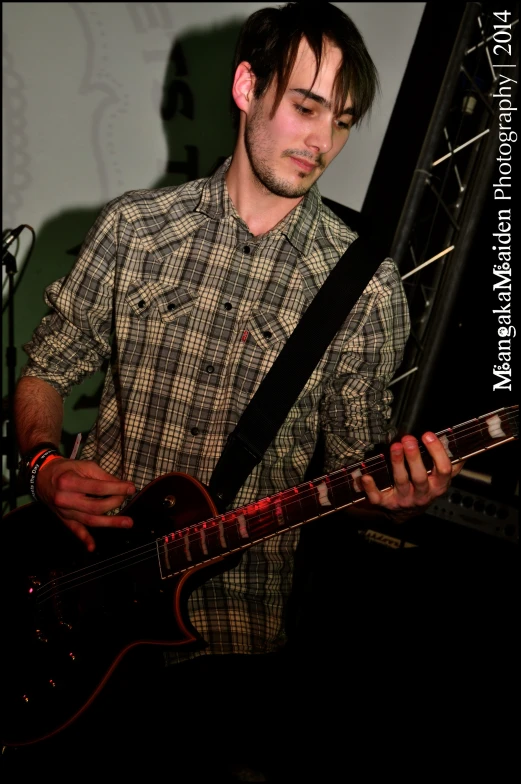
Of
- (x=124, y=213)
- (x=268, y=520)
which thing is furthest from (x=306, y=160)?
(x=268, y=520)

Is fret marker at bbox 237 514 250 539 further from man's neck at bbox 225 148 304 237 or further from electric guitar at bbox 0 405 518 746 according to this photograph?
man's neck at bbox 225 148 304 237

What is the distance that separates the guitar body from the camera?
152cm

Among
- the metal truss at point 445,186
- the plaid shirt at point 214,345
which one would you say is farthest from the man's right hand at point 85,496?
the metal truss at point 445,186

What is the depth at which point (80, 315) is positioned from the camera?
1862 mm

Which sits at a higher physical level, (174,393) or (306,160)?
(306,160)

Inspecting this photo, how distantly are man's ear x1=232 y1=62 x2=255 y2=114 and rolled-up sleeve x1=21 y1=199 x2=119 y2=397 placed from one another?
0.52 meters

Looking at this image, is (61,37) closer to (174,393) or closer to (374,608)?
(174,393)

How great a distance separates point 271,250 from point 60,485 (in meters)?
0.91

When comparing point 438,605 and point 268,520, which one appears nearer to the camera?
point 268,520

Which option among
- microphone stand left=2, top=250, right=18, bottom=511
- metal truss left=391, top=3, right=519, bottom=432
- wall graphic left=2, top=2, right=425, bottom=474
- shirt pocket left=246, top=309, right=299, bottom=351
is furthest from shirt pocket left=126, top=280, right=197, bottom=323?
wall graphic left=2, top=2, right=425, bottom=474

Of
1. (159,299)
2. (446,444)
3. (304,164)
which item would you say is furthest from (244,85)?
(446,444)

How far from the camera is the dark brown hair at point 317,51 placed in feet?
5.84

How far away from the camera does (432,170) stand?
2.96 metres

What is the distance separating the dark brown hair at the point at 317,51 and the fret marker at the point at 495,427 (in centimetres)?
100
